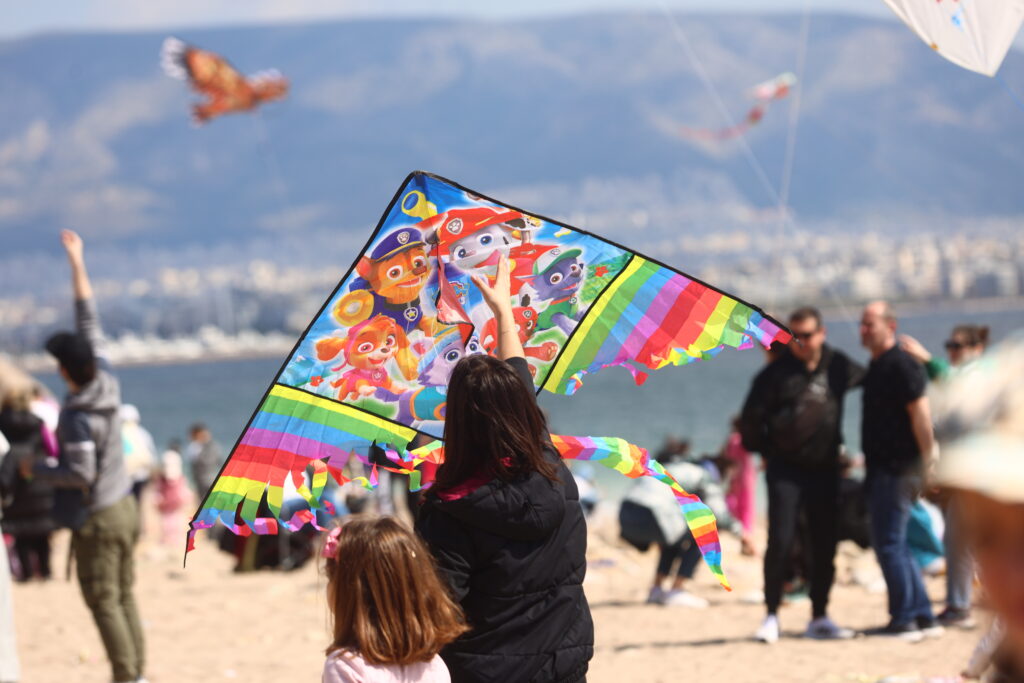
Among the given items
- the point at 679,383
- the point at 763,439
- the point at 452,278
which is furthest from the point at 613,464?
the point at 679,383

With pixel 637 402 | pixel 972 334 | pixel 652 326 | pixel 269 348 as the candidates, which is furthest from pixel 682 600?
pixel 269 348

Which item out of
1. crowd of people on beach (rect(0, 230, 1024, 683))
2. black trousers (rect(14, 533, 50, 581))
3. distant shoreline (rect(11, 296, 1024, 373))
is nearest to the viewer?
crowd of people on beach (rect(0, 230, 1024, 683))

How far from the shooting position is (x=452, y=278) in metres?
3.41

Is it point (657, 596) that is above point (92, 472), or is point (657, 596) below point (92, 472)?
below

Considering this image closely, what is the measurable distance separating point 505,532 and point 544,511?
0.10 metres

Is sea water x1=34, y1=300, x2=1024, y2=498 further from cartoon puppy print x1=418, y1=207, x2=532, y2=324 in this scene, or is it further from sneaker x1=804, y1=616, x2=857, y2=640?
cartoon puppy print x1=418, y1=207, x2=532, y2=324

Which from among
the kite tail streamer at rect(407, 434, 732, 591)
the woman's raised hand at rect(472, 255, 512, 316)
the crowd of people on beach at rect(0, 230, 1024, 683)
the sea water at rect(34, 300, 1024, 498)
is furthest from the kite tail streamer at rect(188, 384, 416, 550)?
the sea water at rect(34, 300, 1024, 498)

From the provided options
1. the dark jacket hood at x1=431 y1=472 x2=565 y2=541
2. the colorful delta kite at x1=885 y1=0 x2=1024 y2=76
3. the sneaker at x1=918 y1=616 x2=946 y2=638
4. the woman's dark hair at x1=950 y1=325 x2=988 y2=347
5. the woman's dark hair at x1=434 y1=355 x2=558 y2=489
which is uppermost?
the colorful delta kite at x1=885 y1=0 x2=1024 y2=76

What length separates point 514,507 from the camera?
8.91 ft

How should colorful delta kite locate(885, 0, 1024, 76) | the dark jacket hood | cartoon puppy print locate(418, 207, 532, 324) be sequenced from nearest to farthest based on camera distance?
1. the dark jacket hood
2. cartoon puppy print locate(418, 207, 532, 324)
3. colorful delta kite locate(885, 0, 1024, 76)

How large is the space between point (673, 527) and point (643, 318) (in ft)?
13.3

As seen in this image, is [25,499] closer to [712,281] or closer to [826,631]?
[826,631]

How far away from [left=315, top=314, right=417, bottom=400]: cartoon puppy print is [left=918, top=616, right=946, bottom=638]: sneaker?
3575 mm

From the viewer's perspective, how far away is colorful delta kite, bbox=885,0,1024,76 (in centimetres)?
435
